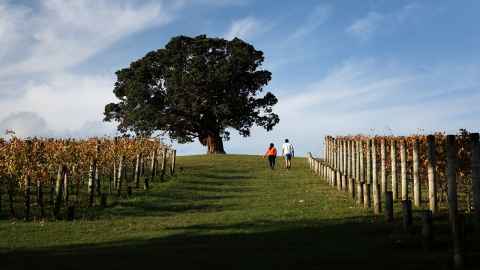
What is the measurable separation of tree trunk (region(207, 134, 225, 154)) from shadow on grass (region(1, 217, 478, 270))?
43.3 m

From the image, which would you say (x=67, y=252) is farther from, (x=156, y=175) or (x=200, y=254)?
(x=156, y=175)

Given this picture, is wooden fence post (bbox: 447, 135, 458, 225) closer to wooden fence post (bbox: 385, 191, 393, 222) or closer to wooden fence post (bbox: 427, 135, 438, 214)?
wooden fence post (bbox: 385, 191, 393, 222)

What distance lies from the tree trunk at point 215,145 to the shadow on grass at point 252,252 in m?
43.3

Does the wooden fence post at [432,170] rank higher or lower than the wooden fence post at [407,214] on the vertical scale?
higher

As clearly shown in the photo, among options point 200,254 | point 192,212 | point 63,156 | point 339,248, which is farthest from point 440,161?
point 63,156

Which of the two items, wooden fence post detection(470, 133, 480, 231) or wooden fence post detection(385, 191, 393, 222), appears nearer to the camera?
wooden fence post detection(470, 133, 480, 231)

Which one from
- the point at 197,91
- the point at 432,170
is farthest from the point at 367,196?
the point at 197,91

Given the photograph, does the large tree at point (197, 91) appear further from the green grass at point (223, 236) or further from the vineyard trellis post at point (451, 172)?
the vineyard trellis post at point (451, 172)

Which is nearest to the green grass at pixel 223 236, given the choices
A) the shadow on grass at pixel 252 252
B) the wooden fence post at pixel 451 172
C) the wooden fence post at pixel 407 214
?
the shadow on grass at pixel 252 252

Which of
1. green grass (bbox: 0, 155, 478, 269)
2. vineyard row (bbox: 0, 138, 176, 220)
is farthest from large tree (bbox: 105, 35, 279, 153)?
green grass (bbox: 0, 155, 478, 269)

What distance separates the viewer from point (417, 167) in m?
21.8

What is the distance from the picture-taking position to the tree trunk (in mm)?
60688

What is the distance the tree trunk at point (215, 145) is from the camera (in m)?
60.7

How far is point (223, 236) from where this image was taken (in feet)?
52.4
